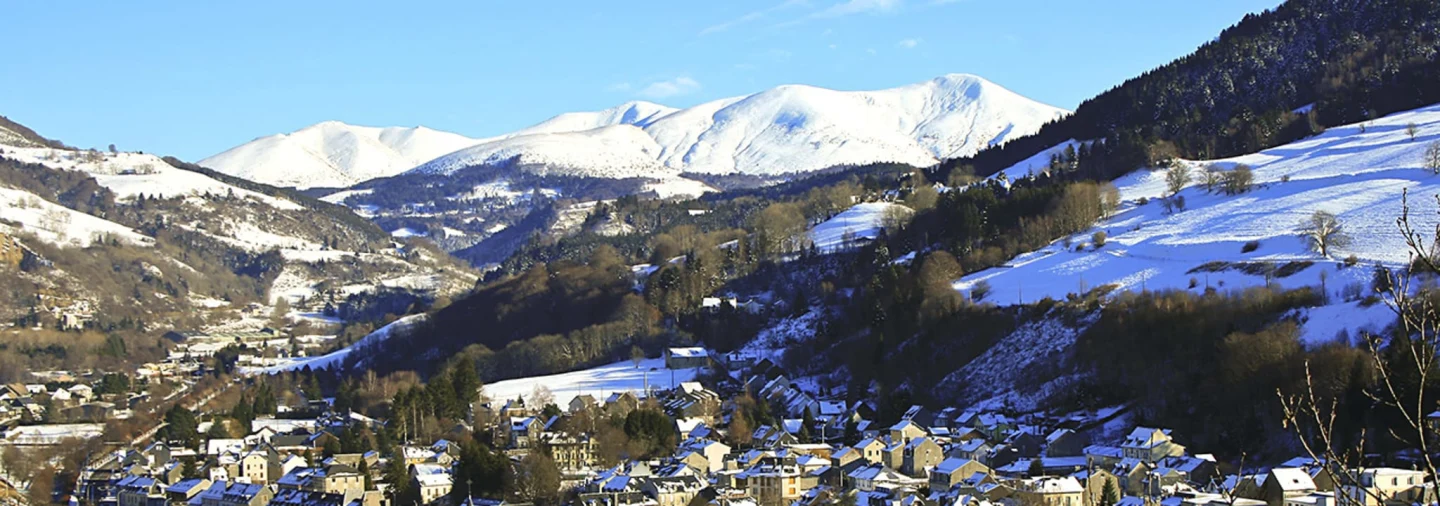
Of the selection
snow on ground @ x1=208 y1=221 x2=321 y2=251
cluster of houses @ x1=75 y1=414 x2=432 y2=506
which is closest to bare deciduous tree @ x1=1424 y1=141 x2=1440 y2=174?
cluster of houses @ x1=75 y1=414 x2=432 y2=506

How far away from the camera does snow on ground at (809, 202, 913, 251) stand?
99.0m

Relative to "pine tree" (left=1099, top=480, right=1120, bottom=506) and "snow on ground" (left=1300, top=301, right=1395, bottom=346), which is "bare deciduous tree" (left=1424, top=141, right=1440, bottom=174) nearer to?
"snow on ground" (left=1300, top=301, right=1395, bottom=346)

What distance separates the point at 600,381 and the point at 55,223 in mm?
106314

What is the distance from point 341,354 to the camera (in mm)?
108375

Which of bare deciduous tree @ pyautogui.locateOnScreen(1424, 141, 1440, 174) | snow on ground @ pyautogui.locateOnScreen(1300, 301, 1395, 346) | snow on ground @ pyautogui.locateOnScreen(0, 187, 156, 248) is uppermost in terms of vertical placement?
snow on ground @ pyautogui.locateOnScreen(0, 187, 156, 248)

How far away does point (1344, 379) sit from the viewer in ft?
156

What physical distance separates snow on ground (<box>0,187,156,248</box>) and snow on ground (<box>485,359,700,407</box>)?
303 feet

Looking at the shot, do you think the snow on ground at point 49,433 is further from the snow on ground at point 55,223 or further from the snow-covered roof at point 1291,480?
the snow on ground at point 55,223

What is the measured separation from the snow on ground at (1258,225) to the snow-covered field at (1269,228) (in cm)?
7

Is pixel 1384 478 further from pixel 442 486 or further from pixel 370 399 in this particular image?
pixel 370 399

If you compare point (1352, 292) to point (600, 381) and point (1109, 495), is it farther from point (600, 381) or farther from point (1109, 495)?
point (600, 381)

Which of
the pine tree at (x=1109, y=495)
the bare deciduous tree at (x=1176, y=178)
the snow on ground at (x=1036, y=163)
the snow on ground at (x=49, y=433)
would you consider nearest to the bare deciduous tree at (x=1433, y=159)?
the bare deciduous tree at (x=1176, y=178)

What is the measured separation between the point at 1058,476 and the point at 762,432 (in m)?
16.6

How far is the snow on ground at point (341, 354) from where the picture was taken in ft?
339
